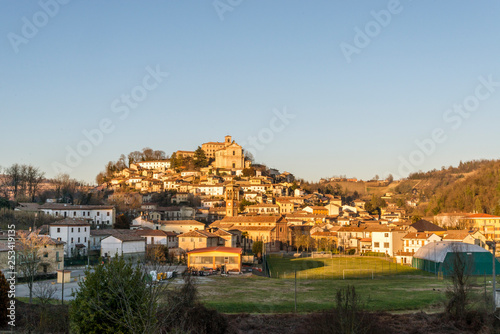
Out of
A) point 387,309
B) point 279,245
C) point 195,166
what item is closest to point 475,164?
point 195,166

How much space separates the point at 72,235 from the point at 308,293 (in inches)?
1021

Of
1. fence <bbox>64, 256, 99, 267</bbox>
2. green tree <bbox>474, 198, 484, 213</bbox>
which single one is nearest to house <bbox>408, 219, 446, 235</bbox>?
fence <bbox>64, 256, 99, 267</bbox>

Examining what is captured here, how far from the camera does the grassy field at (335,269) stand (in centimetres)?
3728

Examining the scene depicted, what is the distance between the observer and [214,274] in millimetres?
37188

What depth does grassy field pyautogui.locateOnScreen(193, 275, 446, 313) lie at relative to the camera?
24438mm

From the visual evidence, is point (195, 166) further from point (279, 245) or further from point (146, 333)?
point (146, 333)

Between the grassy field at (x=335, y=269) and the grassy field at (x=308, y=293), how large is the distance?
248 cm

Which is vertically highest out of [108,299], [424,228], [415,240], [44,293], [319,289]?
[108,299]

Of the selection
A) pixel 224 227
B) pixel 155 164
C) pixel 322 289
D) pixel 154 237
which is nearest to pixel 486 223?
pixel 224 227

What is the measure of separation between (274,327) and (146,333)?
408 inches

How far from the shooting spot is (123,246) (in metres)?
42.4

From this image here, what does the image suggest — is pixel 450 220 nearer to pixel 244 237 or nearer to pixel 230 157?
pixel 244 237

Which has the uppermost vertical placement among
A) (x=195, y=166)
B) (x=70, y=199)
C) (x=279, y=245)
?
(x=195, y=166)

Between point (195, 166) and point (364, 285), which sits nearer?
point (364, 285)
